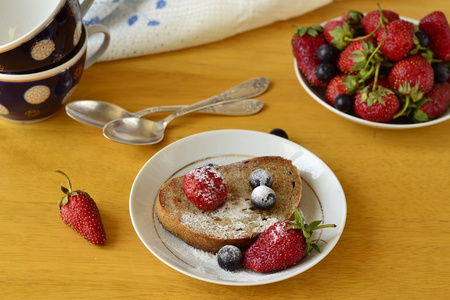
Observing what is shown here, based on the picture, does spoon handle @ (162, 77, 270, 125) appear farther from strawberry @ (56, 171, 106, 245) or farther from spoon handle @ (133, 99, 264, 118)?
strawberry @ (56, 171, 106, 245)

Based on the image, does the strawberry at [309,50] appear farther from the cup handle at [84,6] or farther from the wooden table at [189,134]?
the cup handle at [84,6]

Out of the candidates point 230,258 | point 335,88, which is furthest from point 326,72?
point 230,258

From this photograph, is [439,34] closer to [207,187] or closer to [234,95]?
[234,95]

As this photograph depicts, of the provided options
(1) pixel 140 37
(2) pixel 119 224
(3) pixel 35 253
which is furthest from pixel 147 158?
(1) pixel 140 37

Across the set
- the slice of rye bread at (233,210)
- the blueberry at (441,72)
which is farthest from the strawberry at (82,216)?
the blueberry at (441,72)

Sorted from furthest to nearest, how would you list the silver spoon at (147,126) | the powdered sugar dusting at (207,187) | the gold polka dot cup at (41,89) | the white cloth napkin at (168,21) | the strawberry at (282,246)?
the white cloth napkin at (168,21), the silver spoon at (147,126), the gold polka dot cup at (41,89), the powdered sugar dusting at (207,187), the strawberry at (282,246)

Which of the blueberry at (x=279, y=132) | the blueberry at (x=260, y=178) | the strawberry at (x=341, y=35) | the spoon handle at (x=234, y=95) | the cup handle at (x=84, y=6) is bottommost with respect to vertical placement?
the blueberry at (x=279, y=132)
